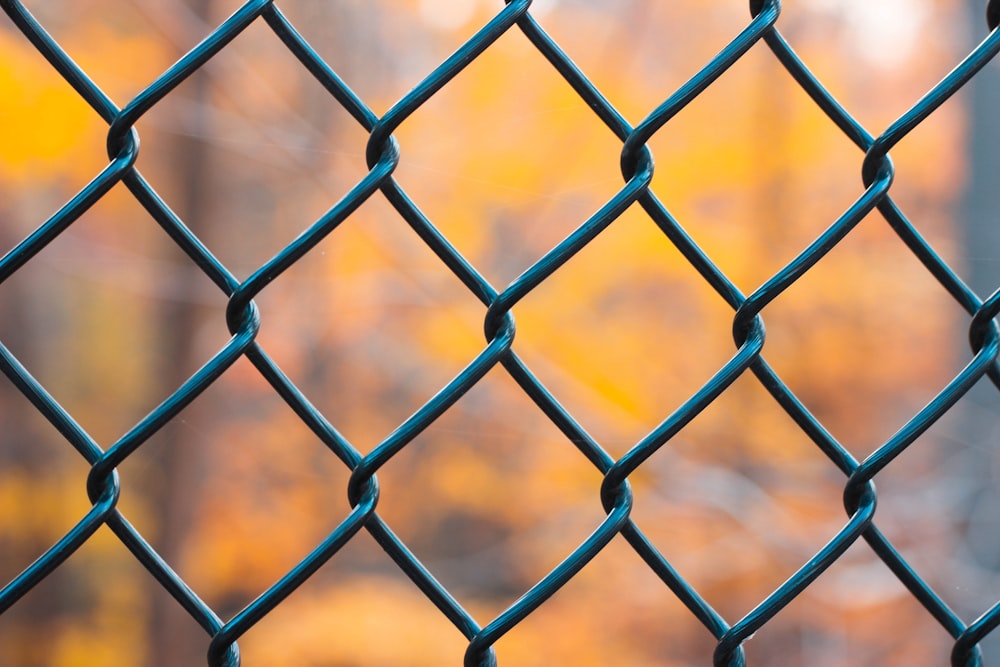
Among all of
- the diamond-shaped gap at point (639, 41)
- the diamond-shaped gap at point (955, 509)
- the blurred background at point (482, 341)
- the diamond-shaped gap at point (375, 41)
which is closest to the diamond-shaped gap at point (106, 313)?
the blurred background at point (482, 341)

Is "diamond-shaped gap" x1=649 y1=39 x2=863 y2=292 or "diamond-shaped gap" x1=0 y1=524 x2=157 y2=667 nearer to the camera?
"diamond-shaped gap" x1=0 y1=524 x2=157 y2=667

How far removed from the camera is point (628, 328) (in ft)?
14.5

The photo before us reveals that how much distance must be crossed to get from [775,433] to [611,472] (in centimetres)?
416

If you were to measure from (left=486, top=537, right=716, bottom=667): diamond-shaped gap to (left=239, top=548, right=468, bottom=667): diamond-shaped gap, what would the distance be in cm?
46

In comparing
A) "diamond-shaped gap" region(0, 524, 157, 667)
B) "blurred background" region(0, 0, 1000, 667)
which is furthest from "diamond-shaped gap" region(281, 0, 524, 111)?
"diamond-shaped gap" region(0, 524, 157, 667)

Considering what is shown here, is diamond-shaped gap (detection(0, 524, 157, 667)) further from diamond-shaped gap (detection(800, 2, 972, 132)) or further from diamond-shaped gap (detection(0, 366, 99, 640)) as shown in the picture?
diamond-shaped gap (detection(800, 2, 972, 132))

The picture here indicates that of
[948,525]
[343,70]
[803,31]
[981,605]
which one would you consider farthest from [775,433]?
[343,70]

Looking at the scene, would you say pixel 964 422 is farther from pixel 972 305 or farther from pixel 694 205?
pixel 972 305

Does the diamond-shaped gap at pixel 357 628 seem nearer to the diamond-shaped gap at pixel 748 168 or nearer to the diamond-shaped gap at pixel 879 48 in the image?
the diamond-shaped gap at pixel 748 168

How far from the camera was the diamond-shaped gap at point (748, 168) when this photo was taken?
4.30 m

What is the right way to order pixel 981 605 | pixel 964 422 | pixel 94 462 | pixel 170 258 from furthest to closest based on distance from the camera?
pixel 964 422, pixel 170 258, pixel 981 605, pixel 94 462

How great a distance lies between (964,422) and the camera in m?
4.24

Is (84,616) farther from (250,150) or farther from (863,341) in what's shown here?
(863,341)

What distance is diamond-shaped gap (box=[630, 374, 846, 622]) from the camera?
4.05 m
